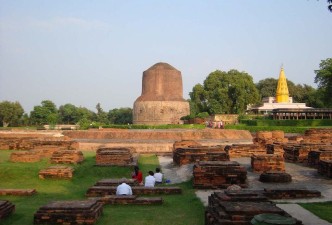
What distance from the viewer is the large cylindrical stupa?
108 feet

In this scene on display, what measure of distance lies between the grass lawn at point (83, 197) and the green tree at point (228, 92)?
28622 mm

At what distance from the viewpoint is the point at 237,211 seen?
3771mm

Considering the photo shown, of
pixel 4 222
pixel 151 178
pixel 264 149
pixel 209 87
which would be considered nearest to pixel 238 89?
pixel 209 87

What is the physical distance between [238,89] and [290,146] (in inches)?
1070

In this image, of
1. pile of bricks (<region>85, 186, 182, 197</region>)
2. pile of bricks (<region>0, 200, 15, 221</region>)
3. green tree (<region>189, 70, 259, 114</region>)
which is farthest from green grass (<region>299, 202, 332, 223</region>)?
green tree (<region>189, 70, 259, 114</region>)

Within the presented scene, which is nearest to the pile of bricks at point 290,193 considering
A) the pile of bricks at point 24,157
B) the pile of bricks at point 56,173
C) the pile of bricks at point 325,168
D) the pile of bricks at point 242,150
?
the pile of bricks at point 325,168

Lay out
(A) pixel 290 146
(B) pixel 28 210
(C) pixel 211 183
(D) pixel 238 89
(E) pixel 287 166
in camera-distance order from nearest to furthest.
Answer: (B) pixel 28 210 < (C) pixel 211 183 < (E) pixel 287 166 < (A) pixel 290 146 < (D) pixel 238 89

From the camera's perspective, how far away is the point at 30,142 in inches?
519

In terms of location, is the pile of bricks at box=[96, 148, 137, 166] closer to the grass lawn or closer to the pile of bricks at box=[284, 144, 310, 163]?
the grass lawn

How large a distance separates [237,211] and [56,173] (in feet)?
17.6

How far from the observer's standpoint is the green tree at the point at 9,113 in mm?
43312

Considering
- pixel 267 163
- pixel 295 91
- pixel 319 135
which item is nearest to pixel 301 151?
pixel 267 163

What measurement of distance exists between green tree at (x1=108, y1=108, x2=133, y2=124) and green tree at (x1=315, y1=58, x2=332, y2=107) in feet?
81.7

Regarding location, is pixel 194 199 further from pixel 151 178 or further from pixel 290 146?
pixel 290 146
